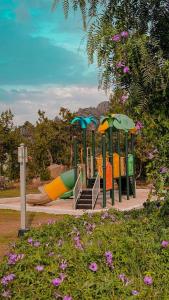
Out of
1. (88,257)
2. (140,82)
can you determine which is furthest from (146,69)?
(88,257)

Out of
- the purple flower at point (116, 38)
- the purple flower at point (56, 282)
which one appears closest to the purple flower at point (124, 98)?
the purple flower at point (116, 38)

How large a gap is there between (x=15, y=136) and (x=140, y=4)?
71.5 feet

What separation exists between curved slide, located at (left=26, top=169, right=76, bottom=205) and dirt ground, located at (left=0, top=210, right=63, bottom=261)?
1196 millimetres

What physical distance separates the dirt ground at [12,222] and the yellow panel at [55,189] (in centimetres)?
150

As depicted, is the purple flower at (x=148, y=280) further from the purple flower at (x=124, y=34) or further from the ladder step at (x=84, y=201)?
the ladder step at (x=84, y=201)

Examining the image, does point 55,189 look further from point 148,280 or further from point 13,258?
point 148,280

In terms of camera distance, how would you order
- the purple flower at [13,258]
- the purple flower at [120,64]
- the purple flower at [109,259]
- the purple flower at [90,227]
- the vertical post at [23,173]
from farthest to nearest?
the vertical post at [23,173] → the purple flower at [90,227] → the purple flower at [120,64] → the purple flower at [13,258] → the purple flower at [109,259]

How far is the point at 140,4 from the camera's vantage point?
5.45m

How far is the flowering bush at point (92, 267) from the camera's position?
389 cm

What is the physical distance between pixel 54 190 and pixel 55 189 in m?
0.05

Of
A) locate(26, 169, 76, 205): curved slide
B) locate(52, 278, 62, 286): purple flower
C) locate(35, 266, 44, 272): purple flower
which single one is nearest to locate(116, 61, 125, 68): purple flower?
locate(35, 266, 44, 272): purple flower

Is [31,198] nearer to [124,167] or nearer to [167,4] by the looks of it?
[124,167]

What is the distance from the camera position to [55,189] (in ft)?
50.3

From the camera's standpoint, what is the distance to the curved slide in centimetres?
1524
